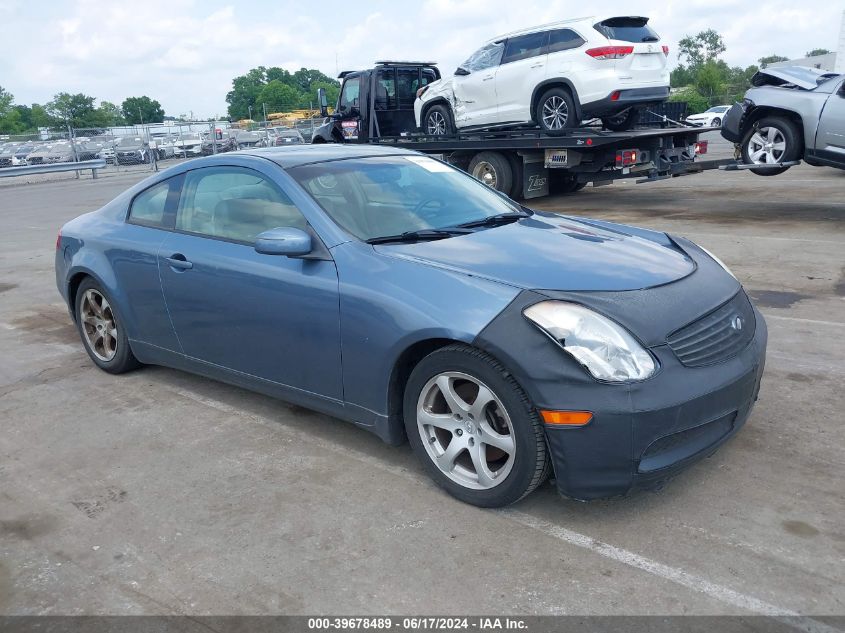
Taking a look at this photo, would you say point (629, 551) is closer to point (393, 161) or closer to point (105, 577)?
point (105, 577)

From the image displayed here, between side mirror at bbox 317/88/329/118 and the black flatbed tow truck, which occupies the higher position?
side mirror at bbox 317/88/329/118

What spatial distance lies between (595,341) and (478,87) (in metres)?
11.5

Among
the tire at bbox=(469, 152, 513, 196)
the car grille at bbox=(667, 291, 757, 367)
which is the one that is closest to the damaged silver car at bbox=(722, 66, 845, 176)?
the tire at bbox=(469, 152, 513, 196)

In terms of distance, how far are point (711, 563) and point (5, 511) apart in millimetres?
3033

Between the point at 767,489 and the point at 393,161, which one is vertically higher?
the point at 393,161

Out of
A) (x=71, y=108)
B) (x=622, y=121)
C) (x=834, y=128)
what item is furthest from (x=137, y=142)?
(x=71, y=108)

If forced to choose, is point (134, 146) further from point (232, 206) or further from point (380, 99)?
point (232, 206)

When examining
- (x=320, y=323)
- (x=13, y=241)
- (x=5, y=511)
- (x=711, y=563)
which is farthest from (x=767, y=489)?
(x=13, y=241)

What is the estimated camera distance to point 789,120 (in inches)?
427

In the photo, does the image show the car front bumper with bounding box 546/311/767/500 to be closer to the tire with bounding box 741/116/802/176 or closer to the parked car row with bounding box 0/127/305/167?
the tire with bounding box 741/116/802/176

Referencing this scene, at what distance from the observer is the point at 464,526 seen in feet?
10.6

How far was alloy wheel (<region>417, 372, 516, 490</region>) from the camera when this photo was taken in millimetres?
3232

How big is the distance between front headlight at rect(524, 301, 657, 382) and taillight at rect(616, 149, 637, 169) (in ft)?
30.5

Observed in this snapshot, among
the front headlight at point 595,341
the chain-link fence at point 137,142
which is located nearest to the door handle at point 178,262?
the front headlight at point 595,341
